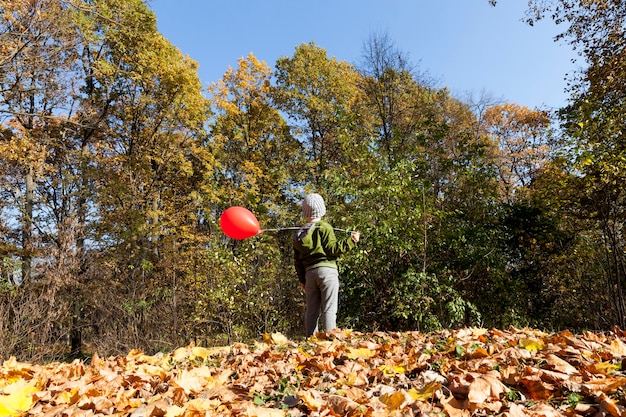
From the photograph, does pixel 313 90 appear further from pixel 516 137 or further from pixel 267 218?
pixel 516 137

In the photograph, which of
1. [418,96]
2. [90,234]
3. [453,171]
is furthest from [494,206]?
[90,234]

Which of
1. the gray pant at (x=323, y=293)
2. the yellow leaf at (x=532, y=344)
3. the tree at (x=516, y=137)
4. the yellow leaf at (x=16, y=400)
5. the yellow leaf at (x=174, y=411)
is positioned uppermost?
the tree at (x=516, y=137)

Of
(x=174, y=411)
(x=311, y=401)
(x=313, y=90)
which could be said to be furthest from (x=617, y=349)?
(x=313, y=90)

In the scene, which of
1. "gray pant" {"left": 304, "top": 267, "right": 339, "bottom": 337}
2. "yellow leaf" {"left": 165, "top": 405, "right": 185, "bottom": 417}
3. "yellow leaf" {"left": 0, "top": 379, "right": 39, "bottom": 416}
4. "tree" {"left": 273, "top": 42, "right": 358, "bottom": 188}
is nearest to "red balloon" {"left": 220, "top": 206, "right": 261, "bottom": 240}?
"gray pant" {"left": 304, "top": 267, "right": 339, "bottom": 337}

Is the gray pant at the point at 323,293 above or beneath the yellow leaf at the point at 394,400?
above

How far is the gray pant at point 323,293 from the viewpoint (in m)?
4.58

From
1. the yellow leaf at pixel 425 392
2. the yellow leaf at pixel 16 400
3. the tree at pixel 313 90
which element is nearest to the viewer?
the yellow leaf at pixel 425 392

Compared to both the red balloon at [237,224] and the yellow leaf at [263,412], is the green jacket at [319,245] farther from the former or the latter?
the yellow leaf at [263,412]

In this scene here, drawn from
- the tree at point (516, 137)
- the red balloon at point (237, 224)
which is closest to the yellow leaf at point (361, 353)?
the red balloon at point (237, 224)

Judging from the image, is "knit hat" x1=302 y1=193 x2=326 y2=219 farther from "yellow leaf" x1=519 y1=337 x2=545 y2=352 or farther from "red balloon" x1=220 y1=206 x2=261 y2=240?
"yellow leaf" x1=519 y1=337 x2=545 y2=352

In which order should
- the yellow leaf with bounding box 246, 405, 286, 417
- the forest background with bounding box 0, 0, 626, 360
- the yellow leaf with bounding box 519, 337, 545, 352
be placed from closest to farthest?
the yellow leaf with bounding box 246, 405, 286, 417
the yellow leaf with bounding box 519, 337, 545, 352
the forest background with bounding box 0, 0, 626, 360

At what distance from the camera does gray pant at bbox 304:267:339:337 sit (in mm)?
4582

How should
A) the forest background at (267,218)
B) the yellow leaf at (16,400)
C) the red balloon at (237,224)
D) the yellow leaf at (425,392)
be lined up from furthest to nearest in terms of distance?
the forest background at (267,218) < the red balloon at (237,224) < the yellow leaf at (16,400) < the yellow leaf at (425,392)

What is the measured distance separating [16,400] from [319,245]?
2.90 meters
